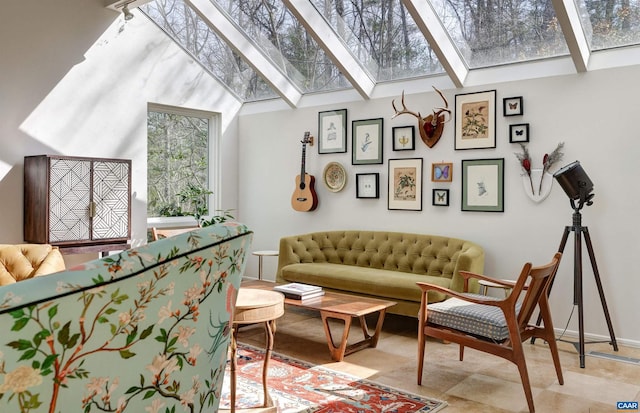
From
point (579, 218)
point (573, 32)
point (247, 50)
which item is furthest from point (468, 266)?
point (247, 50)

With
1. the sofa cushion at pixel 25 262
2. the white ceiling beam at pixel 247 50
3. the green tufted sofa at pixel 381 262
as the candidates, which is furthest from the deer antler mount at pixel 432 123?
the sofa cushion at pixel 25 262

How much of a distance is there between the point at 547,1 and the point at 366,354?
3.02 meters

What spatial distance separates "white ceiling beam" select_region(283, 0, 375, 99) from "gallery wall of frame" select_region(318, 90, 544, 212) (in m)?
0.41

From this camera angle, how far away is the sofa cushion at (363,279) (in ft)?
14.1

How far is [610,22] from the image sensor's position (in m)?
3.94

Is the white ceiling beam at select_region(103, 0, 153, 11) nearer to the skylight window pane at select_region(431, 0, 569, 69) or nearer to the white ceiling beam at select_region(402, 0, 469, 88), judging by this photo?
the white ceiling beam at select_region(402, 0, 469, 88)

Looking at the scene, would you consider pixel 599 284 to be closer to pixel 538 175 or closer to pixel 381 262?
pixel 538 175

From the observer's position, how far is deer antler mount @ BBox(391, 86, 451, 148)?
4906 mm

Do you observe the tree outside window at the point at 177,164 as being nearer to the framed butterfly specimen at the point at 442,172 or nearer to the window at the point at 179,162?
the window at the point at 179,162

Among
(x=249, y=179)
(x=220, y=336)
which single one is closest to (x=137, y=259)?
(x=220, y=336)

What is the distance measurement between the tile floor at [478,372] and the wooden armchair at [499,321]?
0.56 feet

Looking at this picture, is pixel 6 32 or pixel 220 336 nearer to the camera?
pixel 220 336

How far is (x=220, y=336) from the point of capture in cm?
119

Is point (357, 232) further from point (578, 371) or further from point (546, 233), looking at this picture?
point (578, 371)
